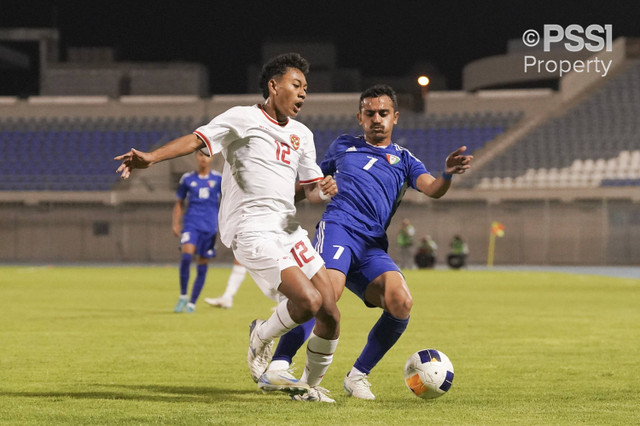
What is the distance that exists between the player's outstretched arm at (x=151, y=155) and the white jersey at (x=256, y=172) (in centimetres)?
35

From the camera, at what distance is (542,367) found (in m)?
8.24

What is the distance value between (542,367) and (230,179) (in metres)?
3.65

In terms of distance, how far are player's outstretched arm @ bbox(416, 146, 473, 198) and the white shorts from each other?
104 cm

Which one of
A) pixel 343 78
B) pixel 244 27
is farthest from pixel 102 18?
pixel 343 78

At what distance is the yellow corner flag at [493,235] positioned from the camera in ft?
124

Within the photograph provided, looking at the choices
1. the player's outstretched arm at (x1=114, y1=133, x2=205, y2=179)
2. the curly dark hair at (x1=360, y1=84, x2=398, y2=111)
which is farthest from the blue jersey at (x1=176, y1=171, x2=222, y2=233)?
the player's outstretched arm at (x1=114, y1=133, x2=205, y2=179)

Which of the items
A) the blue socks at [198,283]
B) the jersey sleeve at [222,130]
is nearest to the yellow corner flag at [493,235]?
the blue socks at [198,283]

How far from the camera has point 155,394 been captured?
6.57 metres

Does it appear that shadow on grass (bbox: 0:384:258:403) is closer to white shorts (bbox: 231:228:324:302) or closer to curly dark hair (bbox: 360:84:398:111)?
white shorts (bbox: 231:228:324:302)

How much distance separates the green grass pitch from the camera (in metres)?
5.77

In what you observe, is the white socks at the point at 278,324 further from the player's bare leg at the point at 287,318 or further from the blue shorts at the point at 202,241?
the blue shorts at the point at 202,241

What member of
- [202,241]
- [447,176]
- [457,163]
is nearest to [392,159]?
[447,176]

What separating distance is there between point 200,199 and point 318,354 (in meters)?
8.45

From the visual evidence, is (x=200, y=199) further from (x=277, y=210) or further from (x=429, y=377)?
(x=429, y=377)
